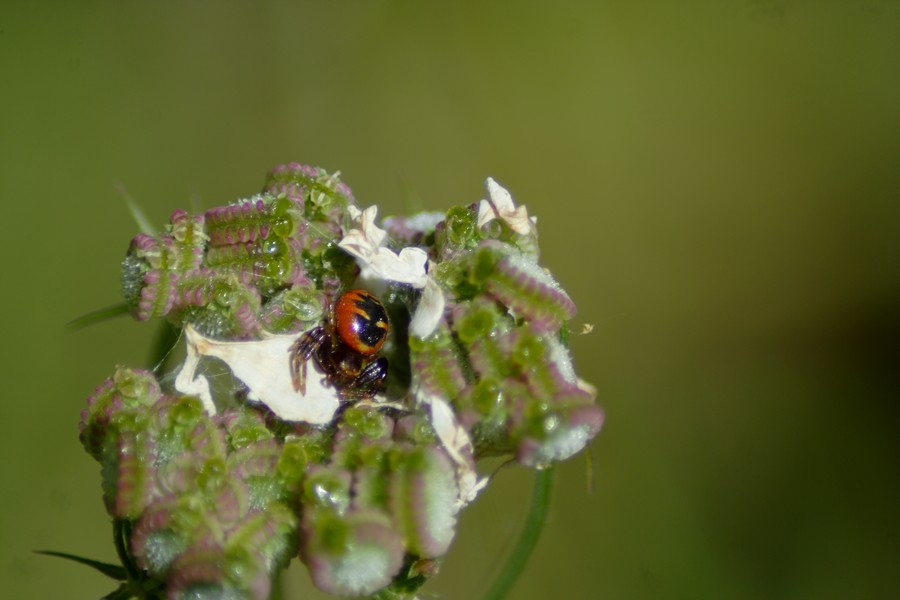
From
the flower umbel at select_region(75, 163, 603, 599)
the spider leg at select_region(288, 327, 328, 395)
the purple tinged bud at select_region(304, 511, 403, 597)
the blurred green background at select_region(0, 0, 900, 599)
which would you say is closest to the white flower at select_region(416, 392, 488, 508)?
the flower umbel at select_region(75, 163, 603, 599)

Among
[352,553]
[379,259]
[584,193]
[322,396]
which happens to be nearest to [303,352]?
[322,396]

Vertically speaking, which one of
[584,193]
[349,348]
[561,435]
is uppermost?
[584,193]

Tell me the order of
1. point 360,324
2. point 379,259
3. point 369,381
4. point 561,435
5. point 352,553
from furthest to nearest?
1. point 379,259
2. point 369,381
3. point 360,324
4. point 561,435
5. point 352,553

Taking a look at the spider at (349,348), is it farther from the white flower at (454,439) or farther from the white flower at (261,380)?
the white flower at (454,439)

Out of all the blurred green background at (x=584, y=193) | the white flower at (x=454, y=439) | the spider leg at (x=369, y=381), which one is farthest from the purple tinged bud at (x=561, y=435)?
the blurred green background at (x=584, y=193)

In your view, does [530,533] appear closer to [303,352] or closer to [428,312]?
[428,312]

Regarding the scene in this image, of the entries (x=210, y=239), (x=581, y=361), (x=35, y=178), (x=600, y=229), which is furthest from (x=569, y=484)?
(x=35, y=178)
